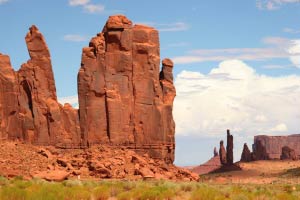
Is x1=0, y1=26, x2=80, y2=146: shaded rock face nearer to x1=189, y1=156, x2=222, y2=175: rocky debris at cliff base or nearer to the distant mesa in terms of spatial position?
the distant mesa

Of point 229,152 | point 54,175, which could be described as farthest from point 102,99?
point 229,152

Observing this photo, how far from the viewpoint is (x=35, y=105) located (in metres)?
56.7

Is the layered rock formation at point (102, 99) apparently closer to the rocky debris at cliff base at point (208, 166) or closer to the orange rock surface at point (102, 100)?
the orange rock surface at point (102, 100)

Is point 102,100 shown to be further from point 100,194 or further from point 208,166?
point 208,166

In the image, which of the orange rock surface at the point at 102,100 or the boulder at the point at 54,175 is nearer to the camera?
the boulder at the point at 54,175

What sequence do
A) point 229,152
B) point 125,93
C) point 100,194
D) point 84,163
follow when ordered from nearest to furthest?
point 100,194 < point 84,163 < point 125,93 < point 229,152

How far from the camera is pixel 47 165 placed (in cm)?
5247

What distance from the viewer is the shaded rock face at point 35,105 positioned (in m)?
55.9

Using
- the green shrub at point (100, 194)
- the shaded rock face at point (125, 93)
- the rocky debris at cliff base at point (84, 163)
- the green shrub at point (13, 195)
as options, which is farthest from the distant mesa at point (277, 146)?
the green shrub at point (13, 195)

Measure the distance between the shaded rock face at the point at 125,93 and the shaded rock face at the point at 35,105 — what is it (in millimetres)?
1726

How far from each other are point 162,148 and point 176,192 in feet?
75.8

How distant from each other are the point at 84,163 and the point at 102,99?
22.5ft

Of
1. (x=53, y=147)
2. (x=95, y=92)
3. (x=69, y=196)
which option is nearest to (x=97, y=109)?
(x=95, y=92)

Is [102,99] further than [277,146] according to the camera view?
No
